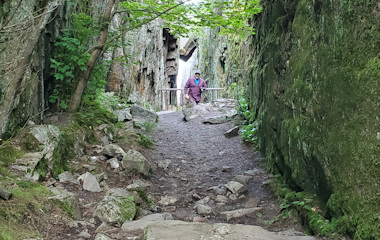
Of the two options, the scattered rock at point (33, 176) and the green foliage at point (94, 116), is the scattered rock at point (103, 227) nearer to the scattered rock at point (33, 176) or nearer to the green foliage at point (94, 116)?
the scattered rock at point (33, 176)

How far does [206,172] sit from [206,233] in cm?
337

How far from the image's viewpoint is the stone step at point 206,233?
8.91 ft

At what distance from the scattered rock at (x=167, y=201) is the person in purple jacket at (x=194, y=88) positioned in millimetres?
9144

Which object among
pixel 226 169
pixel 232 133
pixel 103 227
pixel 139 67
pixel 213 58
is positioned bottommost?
pixel 226 169

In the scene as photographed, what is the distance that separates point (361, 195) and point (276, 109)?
3.09 metres

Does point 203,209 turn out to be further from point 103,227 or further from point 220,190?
point 103,227

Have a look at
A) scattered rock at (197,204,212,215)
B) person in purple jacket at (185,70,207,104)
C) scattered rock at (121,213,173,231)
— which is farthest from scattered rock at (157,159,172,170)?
person in purple jacket at (185,70,207,104)

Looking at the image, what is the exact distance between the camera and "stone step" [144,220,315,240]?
2717 mm

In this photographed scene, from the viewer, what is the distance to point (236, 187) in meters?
4.95

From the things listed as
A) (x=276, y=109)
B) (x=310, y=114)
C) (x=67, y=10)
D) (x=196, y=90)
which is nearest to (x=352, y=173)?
(x=310, y=114)

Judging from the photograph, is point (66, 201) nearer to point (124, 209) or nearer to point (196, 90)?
point (124, 209)

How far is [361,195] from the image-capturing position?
254 cm

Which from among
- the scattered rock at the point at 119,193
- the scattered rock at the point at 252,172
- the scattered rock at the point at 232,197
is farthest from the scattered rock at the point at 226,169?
the scattered rock at the point at 119,193

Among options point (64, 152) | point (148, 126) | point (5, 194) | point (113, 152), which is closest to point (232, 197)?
point (113, 152)
